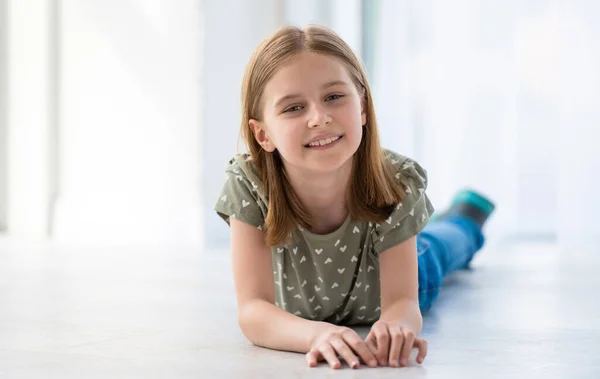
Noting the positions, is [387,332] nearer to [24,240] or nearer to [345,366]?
[345,366]

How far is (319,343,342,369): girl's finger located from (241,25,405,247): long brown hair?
0.23 m

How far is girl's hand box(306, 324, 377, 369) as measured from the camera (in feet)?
3.37

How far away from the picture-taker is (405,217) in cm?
126

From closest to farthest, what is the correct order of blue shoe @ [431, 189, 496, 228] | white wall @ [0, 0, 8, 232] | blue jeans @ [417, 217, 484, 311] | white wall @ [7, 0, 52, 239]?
blue jeans @ [417, 217, 484, 311] < blue shoe @ [431, 189, 496, 228] < white wall @ [7, 0, 52, 239] < white wall @ [0, 0, 8, 232]

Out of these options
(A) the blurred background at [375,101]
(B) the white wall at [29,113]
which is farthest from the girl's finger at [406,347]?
(B) the white wall at [29,113]

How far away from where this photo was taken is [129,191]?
323 cm

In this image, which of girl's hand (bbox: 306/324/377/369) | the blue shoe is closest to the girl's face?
girl's hand (bbox: 306/324/377/369)

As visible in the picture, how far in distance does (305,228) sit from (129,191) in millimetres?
2046

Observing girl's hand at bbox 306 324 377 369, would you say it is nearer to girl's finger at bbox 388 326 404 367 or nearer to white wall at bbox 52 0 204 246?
girl's finger at bbox 388 326 404 367

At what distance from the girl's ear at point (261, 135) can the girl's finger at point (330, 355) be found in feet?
1.07

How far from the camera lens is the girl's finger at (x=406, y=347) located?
1.04m

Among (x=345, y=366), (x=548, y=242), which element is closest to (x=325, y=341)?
(x=345, y=366)

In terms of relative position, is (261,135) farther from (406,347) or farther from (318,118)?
(406,347)

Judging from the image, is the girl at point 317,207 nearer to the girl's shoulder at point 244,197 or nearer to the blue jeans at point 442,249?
the girl's shoulder at point 244,197
